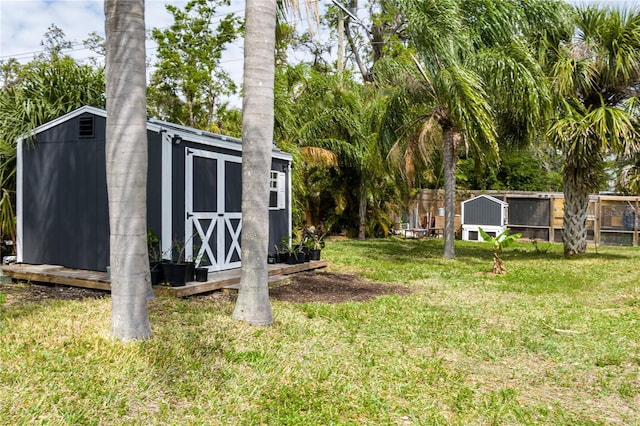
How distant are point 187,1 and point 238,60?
3.33m

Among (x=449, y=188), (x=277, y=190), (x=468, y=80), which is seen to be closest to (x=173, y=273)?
(x=277, y=190)

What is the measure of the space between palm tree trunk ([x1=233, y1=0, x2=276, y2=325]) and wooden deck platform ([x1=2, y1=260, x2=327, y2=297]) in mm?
1996

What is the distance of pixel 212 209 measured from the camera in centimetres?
849

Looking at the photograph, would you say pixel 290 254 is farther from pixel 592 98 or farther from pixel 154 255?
pixel 592 98

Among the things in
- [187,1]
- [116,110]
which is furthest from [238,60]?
[116,110]

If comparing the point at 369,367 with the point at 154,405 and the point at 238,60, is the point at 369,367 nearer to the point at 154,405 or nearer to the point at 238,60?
the point at 154,405

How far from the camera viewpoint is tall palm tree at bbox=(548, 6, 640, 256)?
11859mm

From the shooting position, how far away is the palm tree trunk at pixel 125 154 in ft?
13.9

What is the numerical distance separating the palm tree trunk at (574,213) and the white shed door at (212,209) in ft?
28.5

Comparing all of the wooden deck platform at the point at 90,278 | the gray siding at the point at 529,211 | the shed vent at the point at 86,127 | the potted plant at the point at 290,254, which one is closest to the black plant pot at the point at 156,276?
the wooden deck platform at the point at 90,278

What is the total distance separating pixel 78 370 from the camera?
3.62m

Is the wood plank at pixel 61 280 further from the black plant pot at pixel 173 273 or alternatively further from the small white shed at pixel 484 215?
the small white shed at pixel 484 215

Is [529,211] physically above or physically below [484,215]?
above

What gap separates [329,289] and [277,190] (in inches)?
109
